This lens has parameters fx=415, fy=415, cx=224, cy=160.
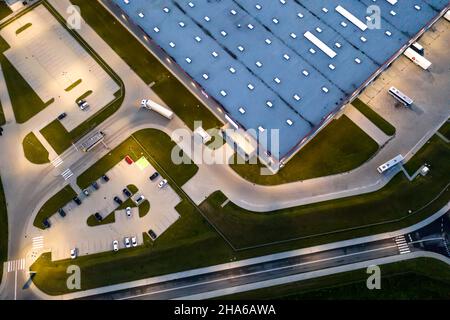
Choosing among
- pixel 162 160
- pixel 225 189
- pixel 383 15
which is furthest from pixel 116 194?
pixel 383 15

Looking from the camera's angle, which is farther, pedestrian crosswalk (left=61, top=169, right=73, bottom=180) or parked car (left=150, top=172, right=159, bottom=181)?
pedestrian crosswalk (left=61, top=169, right=73, bottom=180)


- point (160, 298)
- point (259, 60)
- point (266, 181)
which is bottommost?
point (160, 298)

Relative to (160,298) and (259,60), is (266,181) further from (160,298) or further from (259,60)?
(160,298)

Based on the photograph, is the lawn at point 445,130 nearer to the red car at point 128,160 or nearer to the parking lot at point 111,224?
the parking lot at point 111,224

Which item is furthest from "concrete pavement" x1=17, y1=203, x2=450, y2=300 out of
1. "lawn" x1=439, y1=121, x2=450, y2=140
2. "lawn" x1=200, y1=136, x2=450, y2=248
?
"lawn" x1=439, y1=121, x2=450, y2=140

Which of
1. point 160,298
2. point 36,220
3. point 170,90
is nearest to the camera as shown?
point 160,298

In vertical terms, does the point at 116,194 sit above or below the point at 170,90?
below

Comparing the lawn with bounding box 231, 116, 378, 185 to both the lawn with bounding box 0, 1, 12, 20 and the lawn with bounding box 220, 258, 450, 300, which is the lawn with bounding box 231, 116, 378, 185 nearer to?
Result: the lawn with bounding box 220, 258, 450, 300
